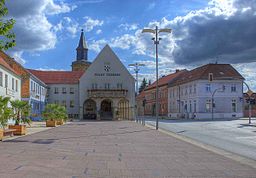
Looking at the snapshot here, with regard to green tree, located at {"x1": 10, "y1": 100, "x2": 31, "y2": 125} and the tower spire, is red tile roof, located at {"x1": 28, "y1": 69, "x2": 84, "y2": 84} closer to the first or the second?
the tower spire

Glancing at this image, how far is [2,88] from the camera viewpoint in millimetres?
37625

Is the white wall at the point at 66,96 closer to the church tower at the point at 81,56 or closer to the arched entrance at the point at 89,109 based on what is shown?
the arched entrance at the point at 89,109

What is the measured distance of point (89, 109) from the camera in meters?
Answer: 74.3

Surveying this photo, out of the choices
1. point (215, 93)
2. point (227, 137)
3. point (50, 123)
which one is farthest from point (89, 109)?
point (227, 137)

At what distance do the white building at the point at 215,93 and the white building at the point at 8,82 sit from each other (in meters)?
36.5

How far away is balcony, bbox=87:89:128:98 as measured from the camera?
68.9 meters

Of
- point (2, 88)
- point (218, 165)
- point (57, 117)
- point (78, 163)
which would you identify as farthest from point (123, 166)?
point (57, 117)

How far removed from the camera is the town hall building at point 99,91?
69.6 m

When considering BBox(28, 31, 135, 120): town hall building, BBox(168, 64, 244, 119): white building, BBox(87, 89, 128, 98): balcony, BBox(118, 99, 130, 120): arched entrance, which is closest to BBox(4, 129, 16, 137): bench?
BBox(87, 89, 128, 98): balcony

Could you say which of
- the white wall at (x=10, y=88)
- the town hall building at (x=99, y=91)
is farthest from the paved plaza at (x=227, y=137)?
the town hall building at (x=99, y=91)

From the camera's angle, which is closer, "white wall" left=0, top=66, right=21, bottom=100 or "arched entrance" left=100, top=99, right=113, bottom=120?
"white wall" left=0, top=66, right=21, bottom=100

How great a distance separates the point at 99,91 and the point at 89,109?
657cm

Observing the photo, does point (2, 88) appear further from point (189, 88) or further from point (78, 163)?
point (189, 88)

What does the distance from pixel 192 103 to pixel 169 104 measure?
18.1 meters
